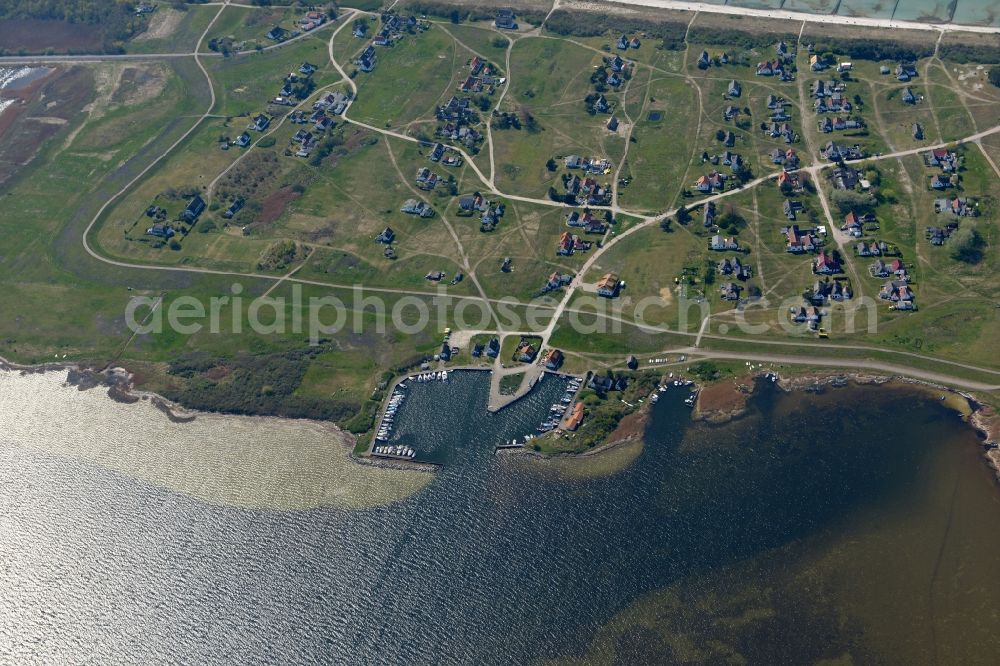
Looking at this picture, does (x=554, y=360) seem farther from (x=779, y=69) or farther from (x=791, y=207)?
(x=779, y=69)

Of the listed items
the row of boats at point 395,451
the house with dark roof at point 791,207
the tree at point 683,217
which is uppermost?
the house with dark roof at point 791,207

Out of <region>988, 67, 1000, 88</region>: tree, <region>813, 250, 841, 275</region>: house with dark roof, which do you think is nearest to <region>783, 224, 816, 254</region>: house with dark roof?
<region>813, 250, 841, 275</region>: house with dark roof

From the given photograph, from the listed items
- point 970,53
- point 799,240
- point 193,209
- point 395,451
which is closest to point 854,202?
point 799,240

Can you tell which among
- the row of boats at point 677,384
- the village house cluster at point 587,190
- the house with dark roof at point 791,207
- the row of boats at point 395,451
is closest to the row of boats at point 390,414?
the row of boats at point 395,451

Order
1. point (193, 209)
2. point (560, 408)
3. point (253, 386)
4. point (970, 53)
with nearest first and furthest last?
point (560, 408), point (253, 386), point (193, 209), point (970, 53)

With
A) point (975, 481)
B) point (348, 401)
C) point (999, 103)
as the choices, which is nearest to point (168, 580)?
point (348, 401)

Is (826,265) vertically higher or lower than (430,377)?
Answer: higher

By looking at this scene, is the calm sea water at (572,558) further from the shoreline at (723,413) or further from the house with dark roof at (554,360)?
the house with dark roof at (554,360)
